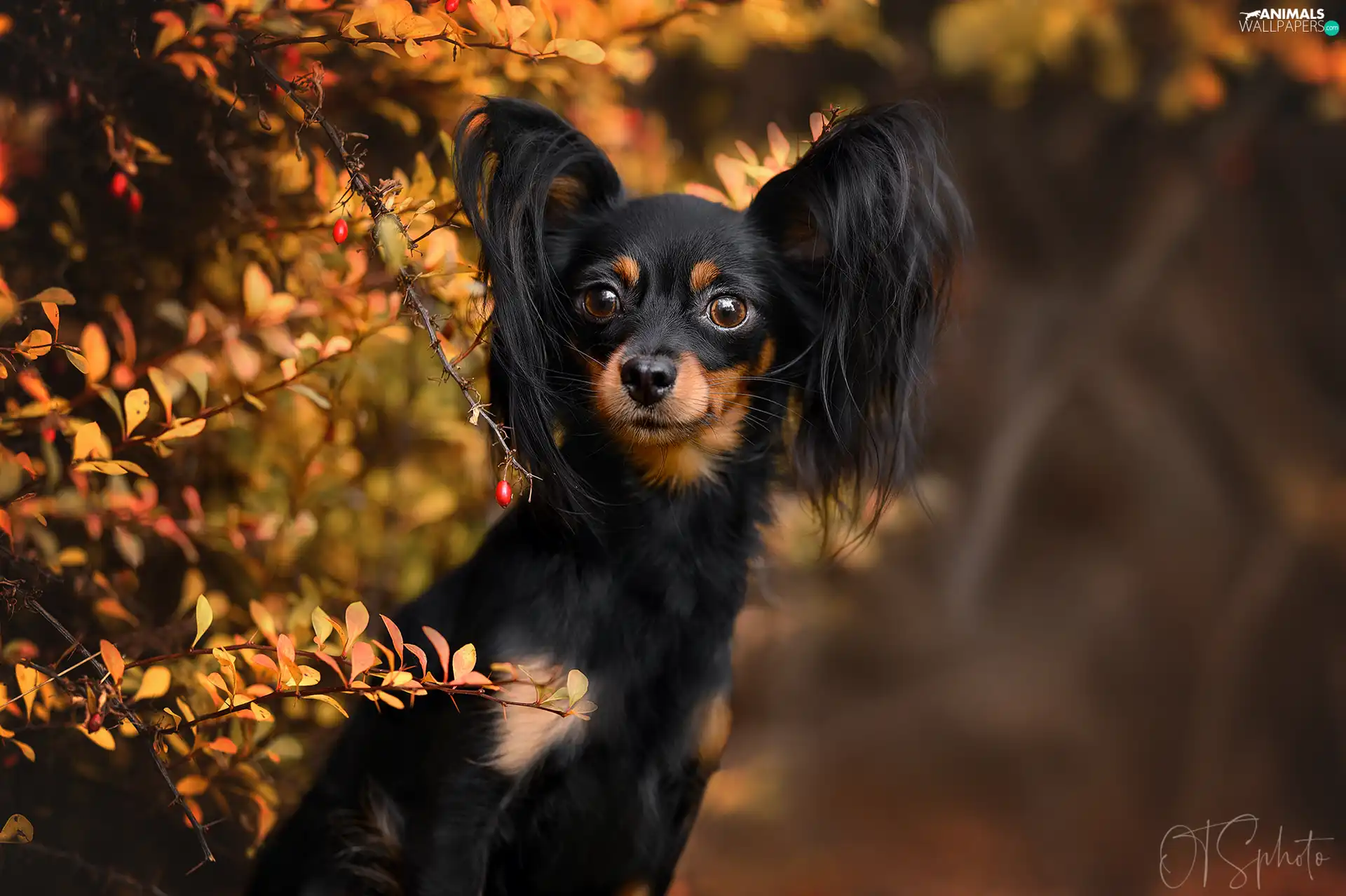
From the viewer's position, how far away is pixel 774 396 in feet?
6.75

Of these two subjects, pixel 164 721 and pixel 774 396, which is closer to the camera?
pixel 164 721

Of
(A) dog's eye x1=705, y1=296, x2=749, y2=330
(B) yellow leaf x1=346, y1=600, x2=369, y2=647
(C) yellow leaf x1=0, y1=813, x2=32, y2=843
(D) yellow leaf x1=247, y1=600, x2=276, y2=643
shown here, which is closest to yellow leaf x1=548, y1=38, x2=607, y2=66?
(A) dog's eye x1=705, y1=296, x2=749, y2=330

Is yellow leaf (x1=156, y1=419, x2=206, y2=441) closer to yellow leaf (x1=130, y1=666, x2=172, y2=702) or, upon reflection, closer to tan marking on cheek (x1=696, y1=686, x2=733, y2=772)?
yellow leaf (x1=130, y1=666, x2=172, y2=702)

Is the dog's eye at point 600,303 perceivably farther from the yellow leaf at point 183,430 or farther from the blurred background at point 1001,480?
the blurred background at point 1001,480

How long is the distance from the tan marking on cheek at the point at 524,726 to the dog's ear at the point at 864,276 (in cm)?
59

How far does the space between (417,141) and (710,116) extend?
4.07 ft

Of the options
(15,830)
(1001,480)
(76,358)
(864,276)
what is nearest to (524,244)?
(864,276)

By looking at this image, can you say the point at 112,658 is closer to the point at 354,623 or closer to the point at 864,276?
the point at 354,623

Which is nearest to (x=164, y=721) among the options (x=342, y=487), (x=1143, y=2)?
(x=342, y=487)

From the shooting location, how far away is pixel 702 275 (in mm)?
1889

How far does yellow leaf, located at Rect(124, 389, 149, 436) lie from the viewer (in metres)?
1.85

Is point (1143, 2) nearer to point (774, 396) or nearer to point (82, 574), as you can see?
point (774, 396)

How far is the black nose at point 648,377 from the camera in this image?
1755mm
